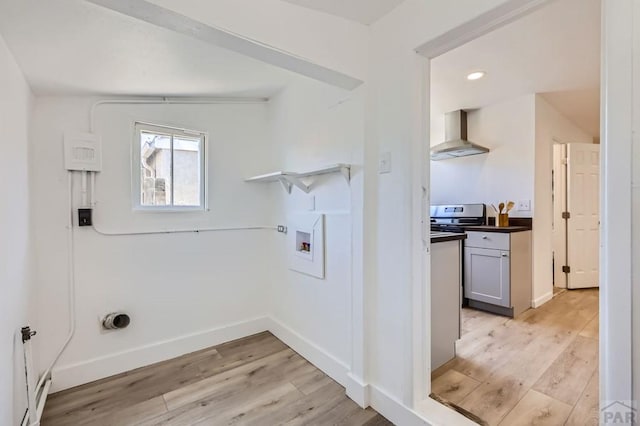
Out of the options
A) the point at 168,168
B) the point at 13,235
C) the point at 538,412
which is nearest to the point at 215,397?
the point at 13,235

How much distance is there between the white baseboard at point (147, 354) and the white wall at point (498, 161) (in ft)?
10.1

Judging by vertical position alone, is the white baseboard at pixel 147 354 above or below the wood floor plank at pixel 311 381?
above

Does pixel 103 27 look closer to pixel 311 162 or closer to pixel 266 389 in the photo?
pixel 311 162

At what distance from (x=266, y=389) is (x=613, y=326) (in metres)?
1.88

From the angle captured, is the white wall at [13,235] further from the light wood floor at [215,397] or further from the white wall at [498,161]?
the white wall at [498,161]

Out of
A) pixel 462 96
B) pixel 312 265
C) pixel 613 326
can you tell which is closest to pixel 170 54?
pixel 312 265

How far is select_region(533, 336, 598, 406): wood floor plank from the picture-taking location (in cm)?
187

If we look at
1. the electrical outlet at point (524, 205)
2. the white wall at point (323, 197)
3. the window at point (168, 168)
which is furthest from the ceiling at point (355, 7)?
the electrical outlet at point (524, 205)

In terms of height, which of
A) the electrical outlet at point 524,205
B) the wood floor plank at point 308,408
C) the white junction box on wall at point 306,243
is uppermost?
the electrical outlet at point 524,205

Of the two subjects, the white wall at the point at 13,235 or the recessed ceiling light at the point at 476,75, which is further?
the recessed ceiling light at the point at 476,75

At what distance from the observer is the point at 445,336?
220 centimetres

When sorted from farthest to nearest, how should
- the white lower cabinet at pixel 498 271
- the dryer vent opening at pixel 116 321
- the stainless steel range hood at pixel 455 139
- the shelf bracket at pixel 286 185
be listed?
the stainless steel range hood at pixel 455 139
the white lower cabinet at pixel 498 271
the shelf bracket at pixel 286 185
the dryer vent opening at pixel 116 321

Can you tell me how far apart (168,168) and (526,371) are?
3182 mm

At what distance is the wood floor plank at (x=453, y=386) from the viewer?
1.85 m
